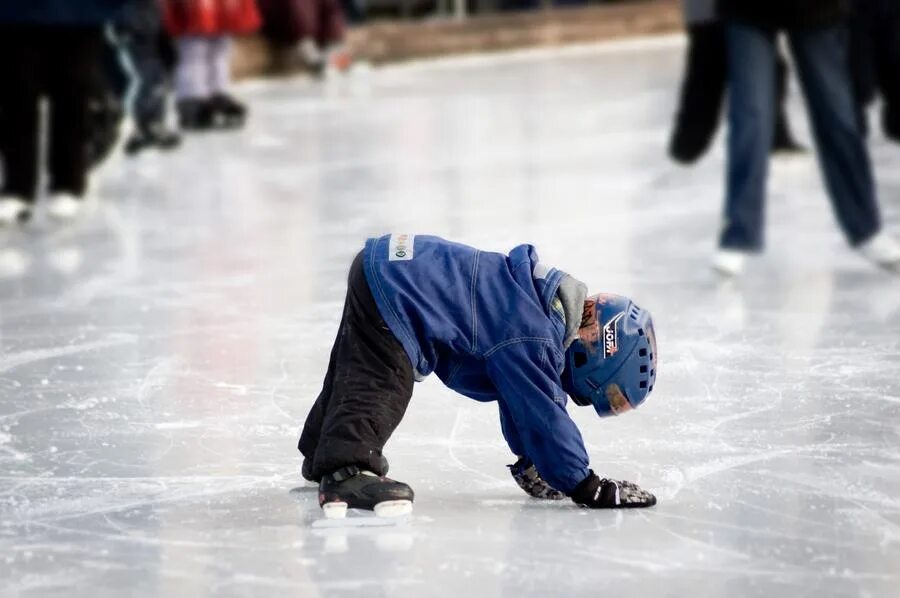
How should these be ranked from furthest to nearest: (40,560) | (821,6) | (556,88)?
(556,88) → (821,6) → (40,560)

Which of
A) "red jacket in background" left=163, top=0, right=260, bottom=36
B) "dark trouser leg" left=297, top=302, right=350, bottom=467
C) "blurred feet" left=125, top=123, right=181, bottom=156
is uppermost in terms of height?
"red jacket in background" left=163, top=0, right=260, bottom=36

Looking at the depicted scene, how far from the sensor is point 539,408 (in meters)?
3.10

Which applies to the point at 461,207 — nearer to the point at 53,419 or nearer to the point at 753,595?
the point at 53,419

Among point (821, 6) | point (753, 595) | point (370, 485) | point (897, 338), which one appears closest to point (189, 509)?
point (370, 485)

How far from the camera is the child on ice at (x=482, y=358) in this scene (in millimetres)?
3119

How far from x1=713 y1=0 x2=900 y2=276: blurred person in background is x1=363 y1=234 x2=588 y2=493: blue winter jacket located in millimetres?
2311

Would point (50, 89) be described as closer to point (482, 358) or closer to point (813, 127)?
point (813, 127)

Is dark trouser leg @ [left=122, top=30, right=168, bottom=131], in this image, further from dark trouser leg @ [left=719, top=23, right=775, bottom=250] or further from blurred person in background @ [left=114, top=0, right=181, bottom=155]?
dark trouser leg @ [left=719, top=23, right=775, bottom=250]

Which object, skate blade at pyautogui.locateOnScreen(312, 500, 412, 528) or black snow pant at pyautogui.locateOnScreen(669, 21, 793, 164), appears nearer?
skate blade at pyautogui.locateOnScreen(312, 500, 412, 528)

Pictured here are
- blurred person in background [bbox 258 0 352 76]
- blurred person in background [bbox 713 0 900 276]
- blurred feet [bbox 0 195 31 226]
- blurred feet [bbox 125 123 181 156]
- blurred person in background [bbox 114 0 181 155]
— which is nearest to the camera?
blurred person in background [bbox 713 0 900 276]

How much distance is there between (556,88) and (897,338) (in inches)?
297

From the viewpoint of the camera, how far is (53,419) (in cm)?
393

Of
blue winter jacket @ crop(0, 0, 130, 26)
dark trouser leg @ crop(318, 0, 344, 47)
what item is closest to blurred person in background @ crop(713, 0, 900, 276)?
blue winter jacket @ crop(0, 0, 130, 26)

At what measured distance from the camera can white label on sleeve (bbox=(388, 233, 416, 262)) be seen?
10.7ft
